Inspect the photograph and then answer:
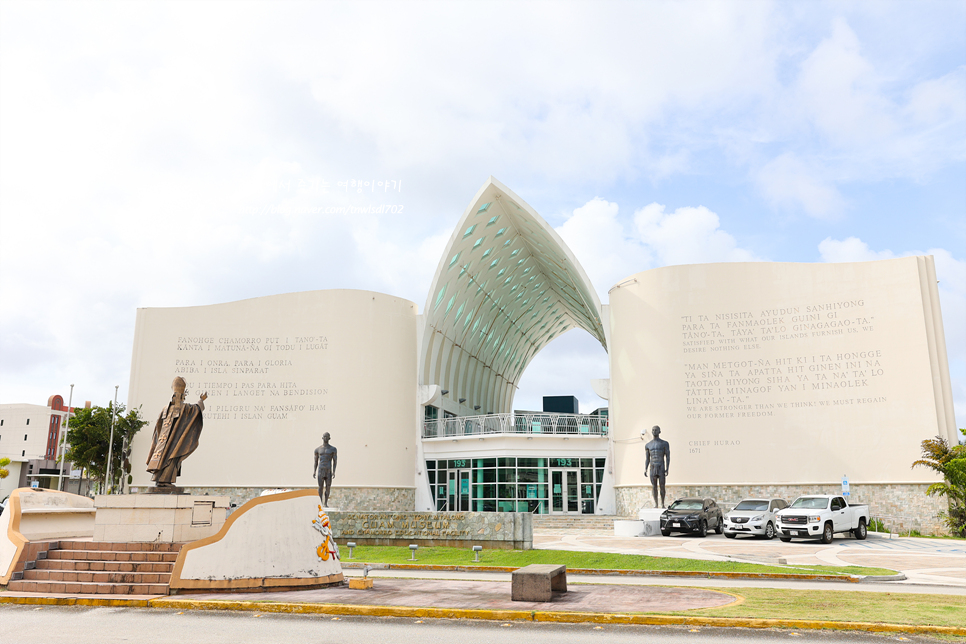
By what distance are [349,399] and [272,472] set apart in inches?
209

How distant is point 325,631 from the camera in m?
8.37

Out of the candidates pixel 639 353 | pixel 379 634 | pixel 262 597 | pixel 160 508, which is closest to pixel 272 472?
pixel 639 353

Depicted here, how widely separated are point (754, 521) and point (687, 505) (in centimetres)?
234

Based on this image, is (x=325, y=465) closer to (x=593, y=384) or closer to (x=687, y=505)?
(x=687, y=505)

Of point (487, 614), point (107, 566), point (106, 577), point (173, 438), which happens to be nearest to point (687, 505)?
point (487, 614)

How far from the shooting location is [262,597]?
10422 mm

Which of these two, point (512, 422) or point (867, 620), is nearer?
point (867, 620)

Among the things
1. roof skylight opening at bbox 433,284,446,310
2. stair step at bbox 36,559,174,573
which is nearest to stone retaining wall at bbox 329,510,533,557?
stair step at bbox 36,559,174,573

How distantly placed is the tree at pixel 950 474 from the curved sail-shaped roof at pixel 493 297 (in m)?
15.2

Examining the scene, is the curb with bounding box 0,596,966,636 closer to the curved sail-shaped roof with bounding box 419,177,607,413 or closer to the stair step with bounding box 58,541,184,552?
the stair step with bounding box 58,541,184,552

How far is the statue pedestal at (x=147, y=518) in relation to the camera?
12305 mm

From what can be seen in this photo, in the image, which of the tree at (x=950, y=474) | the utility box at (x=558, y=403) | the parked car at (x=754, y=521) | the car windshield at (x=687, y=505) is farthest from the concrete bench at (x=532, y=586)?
the utility box at (x=558, y=403)

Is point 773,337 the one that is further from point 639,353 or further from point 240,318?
point 240,318

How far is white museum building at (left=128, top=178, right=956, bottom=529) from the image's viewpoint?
93.2 ft
